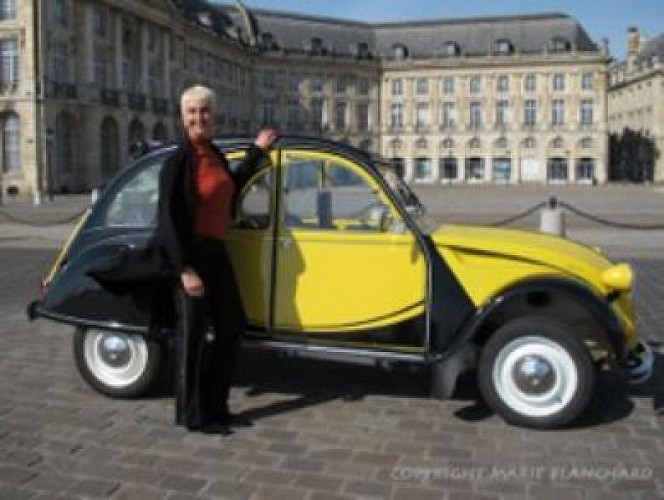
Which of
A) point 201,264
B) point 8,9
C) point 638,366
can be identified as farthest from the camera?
point 8,9

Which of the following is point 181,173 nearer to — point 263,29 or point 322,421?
point 322,421

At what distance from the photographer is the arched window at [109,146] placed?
5644 cm

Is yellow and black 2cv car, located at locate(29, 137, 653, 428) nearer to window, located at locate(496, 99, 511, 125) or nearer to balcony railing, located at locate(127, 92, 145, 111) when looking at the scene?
balcony railing, located at locate(127, 92, 145, 111)

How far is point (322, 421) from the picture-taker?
5.38 meters

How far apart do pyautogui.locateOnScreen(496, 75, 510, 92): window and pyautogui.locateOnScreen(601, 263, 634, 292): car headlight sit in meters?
96.6

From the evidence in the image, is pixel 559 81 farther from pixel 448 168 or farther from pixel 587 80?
pixel 448 168

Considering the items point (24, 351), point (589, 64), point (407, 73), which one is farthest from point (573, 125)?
point (24, 351)

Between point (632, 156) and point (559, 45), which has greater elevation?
point (559, 45)

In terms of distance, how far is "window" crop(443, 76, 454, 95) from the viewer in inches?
3927

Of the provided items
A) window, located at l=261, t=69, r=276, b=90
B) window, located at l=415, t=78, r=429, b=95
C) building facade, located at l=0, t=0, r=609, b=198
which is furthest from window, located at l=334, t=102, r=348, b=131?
window, located at l=415, t=78, r=429, b=95

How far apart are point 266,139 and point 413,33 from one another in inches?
4008

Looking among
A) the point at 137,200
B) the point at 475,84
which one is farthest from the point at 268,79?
the point at 137,200

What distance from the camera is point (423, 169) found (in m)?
101

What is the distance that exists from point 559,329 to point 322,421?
161 centimetres
